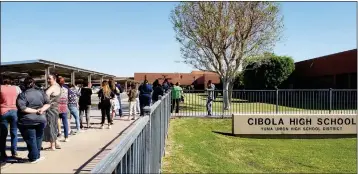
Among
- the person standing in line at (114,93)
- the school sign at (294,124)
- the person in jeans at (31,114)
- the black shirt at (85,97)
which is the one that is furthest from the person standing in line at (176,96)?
the person in jeans at (31,114)

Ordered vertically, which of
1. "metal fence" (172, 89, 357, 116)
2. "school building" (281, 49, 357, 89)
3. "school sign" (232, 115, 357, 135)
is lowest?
"school sign" (232, 115, 357, 135)

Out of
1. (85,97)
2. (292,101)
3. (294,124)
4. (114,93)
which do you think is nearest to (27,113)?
(85,97)

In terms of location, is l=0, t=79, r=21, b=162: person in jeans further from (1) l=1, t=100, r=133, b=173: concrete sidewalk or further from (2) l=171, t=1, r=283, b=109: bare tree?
(2) l=171, t=1, r=283, b=109: bare tree

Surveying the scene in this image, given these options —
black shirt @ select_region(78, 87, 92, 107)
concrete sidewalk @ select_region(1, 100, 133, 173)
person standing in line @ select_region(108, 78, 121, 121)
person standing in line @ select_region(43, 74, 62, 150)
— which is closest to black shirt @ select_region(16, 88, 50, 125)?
concrete sidewalk @ select_region(1, 100, 133, 173)

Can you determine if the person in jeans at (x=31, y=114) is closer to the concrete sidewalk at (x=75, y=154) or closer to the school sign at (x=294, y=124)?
the concrete sidewalk at (x=75, y=154)

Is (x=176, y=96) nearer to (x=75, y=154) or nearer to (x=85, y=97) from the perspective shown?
(x=85, y=97)

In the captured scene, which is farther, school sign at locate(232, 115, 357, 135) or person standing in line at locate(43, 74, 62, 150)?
school sign at locate(232, 115, 357, 135)

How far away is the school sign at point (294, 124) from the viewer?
610 inches

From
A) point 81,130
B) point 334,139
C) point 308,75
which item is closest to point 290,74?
point 308,75

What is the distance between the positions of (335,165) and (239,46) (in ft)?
51.1

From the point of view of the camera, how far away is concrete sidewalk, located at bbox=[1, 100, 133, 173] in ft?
23.9

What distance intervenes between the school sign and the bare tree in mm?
9932

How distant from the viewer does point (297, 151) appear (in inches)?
506

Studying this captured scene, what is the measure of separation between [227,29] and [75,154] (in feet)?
A: 57.3
